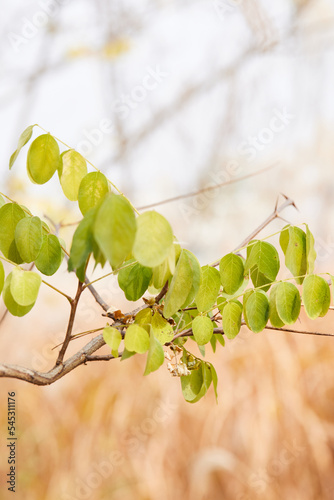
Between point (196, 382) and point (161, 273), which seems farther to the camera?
point (196, 382)

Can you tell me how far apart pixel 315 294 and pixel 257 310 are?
51 millimetres

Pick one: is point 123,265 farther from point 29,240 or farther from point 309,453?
point 309,453

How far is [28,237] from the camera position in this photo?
1.15 ft

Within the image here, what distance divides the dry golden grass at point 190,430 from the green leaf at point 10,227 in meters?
1.18

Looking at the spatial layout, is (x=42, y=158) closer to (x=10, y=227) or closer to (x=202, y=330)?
(x=10, y=227)

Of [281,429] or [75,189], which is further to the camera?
[281,429]

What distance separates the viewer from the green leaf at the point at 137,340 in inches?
13.2

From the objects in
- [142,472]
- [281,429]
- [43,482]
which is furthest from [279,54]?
[43,482]

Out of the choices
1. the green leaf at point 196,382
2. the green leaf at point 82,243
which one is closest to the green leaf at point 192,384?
the green leaf at point 196,382

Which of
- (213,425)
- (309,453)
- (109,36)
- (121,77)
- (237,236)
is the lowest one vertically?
(309,453)

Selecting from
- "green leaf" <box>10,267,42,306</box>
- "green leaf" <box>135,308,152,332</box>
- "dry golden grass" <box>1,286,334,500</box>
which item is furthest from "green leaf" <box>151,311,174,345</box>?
"dry golden grass" <box>1,286,334,500</box>

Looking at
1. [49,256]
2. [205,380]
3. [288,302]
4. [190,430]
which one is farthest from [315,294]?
[190,430]

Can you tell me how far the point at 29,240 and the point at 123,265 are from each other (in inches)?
3.1

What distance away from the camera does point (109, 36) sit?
86.0 inches
